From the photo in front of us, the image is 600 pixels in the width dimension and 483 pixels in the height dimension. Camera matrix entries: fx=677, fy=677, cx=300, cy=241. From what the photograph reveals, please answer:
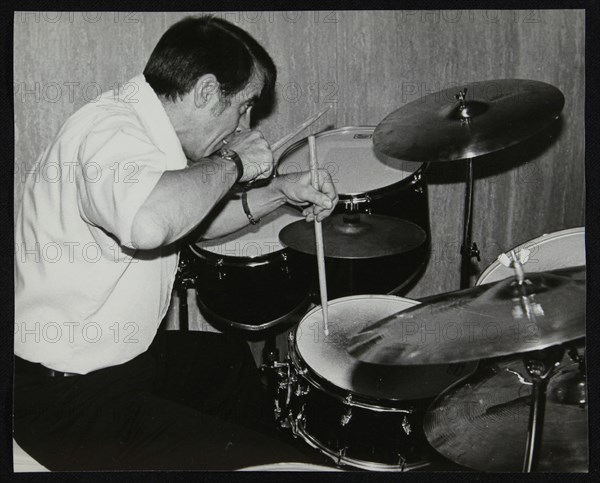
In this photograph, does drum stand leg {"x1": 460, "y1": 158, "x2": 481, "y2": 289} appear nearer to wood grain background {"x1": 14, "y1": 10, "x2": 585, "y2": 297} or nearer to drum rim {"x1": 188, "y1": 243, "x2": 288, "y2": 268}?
wood grain background {"x1": 14, "y1": 10, "x2": 585, "y2": 297}

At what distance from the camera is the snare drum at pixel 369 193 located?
154 cm

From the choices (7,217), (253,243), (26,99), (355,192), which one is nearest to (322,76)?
(355,192)

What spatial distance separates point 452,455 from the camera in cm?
130

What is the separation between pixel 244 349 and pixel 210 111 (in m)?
0.55

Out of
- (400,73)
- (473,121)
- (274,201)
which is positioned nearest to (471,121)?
(473,121)

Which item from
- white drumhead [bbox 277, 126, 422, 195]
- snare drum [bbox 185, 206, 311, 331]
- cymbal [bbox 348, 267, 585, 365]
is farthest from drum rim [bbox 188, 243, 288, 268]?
cymbal [bbox 348, 267, 585, 365]

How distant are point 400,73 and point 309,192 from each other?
1.75 ft

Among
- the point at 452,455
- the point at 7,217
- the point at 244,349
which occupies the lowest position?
the point at 452,455

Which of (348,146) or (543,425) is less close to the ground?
(348,146)

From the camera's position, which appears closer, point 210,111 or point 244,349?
point 210,111

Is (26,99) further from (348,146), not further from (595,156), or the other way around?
(595,156)

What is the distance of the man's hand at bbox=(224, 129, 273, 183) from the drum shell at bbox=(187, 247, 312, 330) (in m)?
0.27

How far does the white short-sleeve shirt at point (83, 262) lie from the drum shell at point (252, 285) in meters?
0.12

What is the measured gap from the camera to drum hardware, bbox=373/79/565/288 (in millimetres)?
1408
